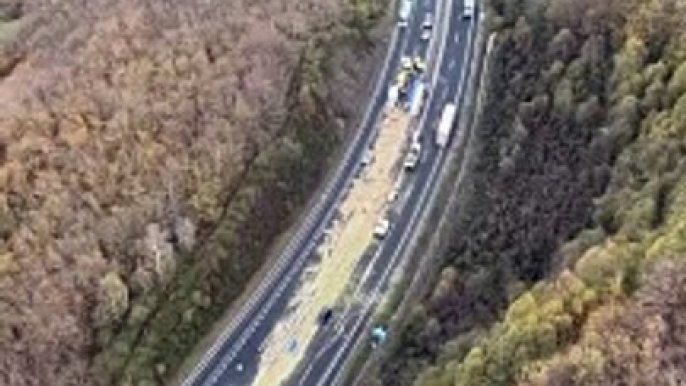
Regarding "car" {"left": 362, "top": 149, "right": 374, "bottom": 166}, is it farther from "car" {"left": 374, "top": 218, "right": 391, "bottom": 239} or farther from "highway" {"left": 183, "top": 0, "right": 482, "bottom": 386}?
"car" {"left": 374, "top": 218, "right": 391, "bottom": 239}

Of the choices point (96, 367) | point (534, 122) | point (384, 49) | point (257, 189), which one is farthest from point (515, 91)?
point (96, 367)

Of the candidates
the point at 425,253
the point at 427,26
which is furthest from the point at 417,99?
the point at 425,253

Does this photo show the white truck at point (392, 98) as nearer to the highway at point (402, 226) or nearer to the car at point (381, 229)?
the highway at point (402, 226)

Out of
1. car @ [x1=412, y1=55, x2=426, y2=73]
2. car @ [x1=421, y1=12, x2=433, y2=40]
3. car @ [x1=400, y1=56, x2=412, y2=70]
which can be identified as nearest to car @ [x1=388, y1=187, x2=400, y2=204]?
car @ [x1=412, y1=55, x2=426, y2=73]

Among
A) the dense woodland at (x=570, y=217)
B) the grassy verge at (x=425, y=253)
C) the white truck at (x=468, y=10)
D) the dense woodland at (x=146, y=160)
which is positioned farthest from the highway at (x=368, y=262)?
the dense woodland at (x=570, y=217)

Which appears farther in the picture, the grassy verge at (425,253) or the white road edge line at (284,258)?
the white road edge line at (284,258)
